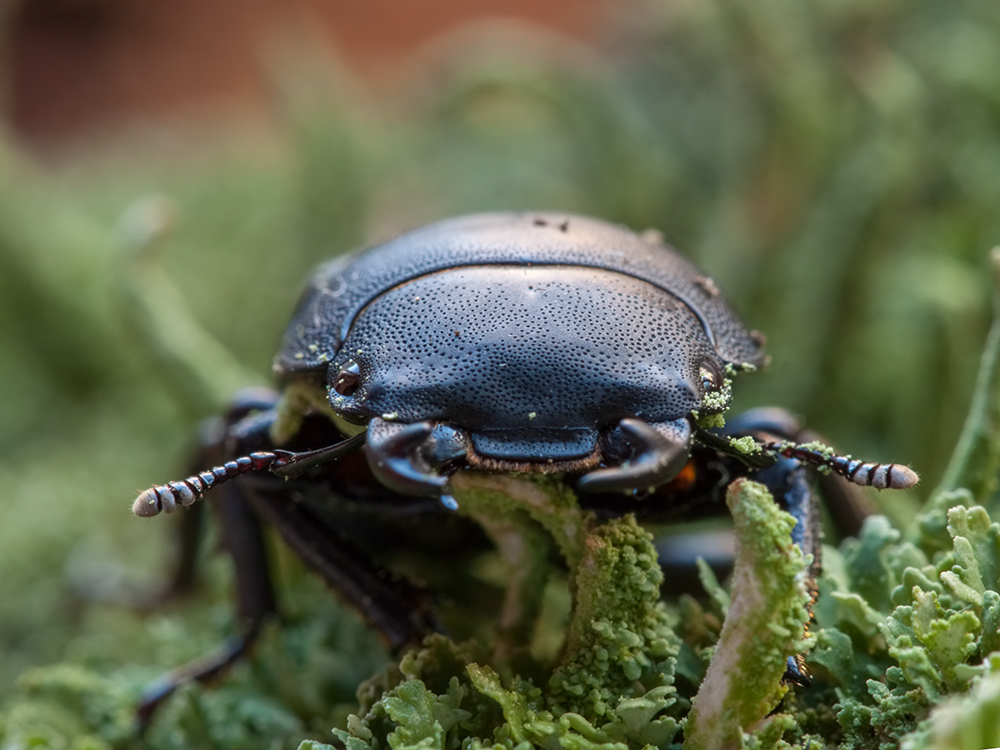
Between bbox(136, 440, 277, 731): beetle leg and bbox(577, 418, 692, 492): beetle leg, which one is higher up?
bbox(577, 418, 692, 492): beetle leg

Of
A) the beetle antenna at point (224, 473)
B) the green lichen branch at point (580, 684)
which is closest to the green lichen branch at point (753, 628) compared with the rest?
the green lichen branch at point (580, 684)

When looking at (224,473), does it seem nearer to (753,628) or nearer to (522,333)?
(522,333)

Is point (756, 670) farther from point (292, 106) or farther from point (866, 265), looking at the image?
point (292, 106)

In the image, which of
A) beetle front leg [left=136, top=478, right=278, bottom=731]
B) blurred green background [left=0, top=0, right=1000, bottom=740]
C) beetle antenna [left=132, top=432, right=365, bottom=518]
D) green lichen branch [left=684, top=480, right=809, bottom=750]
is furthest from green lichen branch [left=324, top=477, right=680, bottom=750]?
blurred green background [left=0, top=0, right=1000, bottom=740]

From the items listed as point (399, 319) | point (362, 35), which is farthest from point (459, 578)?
point (362, 35)

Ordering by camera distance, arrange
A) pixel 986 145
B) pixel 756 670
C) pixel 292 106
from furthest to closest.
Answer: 1. pixel 292 106
2. pixel 986 145
3. pixel 756 670

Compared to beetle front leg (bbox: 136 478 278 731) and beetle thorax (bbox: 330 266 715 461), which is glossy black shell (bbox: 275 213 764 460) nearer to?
beetle thorax (bbox: 330 266 715 461)

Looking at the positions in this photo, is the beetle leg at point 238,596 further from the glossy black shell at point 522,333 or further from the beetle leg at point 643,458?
the beetle leg at point 643,458
